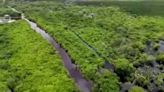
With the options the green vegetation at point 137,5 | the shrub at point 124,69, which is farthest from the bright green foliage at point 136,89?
the green vegetation at point 137,5

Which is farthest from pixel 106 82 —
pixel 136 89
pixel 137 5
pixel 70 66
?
pixel 137 5

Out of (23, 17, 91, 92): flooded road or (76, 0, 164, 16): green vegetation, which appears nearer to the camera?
(23, 17, 91, 92): flooded road

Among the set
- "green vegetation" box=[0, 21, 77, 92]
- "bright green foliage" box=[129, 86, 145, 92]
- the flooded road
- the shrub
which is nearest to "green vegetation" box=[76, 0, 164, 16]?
the flooded road

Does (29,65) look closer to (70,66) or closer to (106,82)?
(70,66)

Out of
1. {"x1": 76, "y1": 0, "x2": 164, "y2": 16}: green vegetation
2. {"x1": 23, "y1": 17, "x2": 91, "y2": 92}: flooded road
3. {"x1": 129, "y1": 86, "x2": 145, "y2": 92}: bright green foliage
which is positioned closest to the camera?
{"x1": 129, "y1": 86, "x2": 145, "y2": 92}: bright green foliage

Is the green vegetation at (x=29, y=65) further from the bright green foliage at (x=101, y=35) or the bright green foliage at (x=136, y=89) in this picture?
the bright green foliage at (x=136, y=89)

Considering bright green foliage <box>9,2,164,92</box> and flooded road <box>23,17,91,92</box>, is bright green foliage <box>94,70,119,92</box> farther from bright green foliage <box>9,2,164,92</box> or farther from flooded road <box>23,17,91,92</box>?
flooded road <box>23,17,91,92</box>

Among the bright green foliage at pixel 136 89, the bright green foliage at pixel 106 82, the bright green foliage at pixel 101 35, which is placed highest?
the bright green foliage at pixel 101 35

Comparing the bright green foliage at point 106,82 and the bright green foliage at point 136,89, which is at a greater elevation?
the bright green foliage at point 106,82

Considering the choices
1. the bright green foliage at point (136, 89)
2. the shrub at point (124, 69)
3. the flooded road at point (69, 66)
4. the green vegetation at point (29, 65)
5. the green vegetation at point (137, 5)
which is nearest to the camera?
the green vegetation at point (29, 65)

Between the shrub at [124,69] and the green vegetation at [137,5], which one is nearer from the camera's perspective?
the shrub at [124,69]
